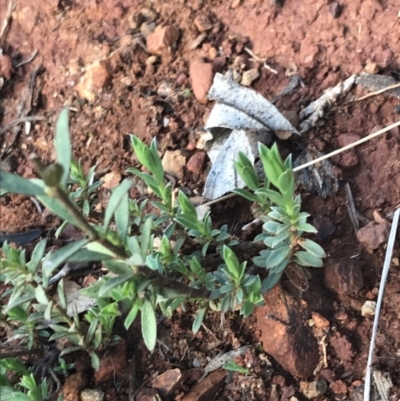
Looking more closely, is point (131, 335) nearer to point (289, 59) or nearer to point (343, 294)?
point (343, 294)

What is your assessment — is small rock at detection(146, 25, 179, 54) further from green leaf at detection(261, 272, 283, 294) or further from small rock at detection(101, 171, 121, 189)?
green leaf at detection(261, 272, 283, 294)

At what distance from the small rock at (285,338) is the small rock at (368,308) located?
19 cm

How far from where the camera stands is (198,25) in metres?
2.57

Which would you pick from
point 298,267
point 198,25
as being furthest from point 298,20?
point 298,267

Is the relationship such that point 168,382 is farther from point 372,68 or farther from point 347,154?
point 372,68

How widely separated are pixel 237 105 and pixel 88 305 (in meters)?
0.99

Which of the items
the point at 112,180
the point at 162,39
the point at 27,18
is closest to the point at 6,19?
the point at 27,18

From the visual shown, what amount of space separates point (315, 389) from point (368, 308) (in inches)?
12.6

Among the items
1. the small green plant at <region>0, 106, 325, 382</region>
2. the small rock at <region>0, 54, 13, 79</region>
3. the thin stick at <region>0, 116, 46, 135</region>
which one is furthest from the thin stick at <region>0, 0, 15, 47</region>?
the small green plant at <region>0, 106, 325, 382</region>

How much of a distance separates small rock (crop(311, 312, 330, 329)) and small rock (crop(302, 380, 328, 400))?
0.58ft

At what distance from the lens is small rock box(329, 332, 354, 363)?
1.80m

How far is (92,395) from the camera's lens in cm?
192

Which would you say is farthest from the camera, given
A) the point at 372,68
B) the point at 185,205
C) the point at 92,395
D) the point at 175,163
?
the point at 175,163

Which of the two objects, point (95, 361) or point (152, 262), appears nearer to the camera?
point (152, 262)
